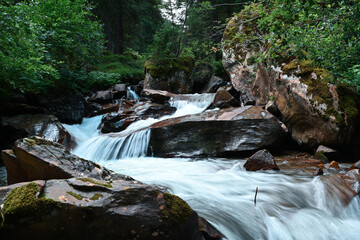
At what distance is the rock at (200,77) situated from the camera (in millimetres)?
16484

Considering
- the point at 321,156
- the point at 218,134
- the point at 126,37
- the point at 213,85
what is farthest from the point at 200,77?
the point at 126,37

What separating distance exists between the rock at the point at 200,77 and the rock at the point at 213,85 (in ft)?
0.97

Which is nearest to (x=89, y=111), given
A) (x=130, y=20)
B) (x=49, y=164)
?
(x=49, y=164)

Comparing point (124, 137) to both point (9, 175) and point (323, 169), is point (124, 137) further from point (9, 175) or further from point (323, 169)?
point (323, 169)

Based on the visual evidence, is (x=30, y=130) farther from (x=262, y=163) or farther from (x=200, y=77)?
(x=200, y=77)

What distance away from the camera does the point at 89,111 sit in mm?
11672

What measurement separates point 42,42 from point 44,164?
325 inches

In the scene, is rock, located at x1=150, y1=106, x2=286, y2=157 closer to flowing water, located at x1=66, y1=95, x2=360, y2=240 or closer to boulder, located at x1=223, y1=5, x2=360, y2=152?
flowing water, located at x1=66, y1=95, x2=360, y2=240

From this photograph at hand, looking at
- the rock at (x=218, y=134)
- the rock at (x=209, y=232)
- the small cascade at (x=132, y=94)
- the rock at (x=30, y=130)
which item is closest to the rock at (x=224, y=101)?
the rock at (x=218, y=134)

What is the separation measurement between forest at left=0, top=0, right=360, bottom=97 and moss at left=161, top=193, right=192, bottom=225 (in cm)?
331

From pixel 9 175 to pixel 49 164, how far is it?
108 centimetres

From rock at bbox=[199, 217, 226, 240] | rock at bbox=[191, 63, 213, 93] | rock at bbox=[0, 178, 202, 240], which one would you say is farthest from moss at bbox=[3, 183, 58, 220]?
rock at bbox=[191, 63, 213, 93]

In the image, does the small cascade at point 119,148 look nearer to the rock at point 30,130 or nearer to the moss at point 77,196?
the rock at point 30,130

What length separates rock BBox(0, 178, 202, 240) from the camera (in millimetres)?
1781
